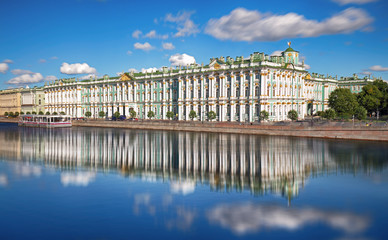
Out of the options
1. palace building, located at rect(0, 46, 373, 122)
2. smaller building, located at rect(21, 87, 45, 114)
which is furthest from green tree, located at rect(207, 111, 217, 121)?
smaller building, located at rect(21, 87, 45, 114)

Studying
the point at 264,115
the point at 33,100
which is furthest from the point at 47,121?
the point at 264,115

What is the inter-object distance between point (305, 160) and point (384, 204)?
36.6 feet

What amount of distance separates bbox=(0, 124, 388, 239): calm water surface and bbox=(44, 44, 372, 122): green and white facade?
31.8 m

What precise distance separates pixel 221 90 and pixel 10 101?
11025 centimetres

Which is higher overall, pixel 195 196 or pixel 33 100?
pixel 33 100

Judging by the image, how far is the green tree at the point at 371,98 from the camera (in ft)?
223

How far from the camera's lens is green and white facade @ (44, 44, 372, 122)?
59812mm

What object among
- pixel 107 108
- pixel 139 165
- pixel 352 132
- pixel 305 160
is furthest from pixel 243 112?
pixel 107 108

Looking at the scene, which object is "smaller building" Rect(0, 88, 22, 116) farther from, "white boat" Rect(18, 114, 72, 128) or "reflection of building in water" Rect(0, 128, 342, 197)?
"reflection of building in water" Rect(0, 128, 342, 197)

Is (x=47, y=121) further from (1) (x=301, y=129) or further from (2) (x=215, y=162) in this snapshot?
(2) (x=215, y=162)

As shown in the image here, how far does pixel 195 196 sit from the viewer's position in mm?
16344

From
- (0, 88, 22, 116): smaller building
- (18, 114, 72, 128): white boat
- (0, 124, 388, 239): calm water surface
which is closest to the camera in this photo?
(0, 124, 388, 239): calm water surface

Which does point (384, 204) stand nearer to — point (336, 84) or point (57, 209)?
point (57, 209)

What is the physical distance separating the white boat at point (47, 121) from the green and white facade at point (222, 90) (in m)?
15.2
